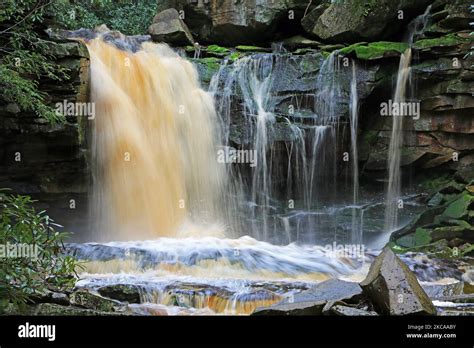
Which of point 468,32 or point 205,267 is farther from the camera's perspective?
point 468,32

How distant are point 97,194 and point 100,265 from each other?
291cm

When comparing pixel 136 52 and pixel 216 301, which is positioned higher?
pixel 136 52

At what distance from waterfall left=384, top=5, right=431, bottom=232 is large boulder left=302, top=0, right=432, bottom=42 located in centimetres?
44

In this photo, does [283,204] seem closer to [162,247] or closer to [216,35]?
[162,247]

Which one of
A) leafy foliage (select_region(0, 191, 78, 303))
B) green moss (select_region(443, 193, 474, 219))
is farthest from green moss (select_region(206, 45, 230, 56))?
leafy foliage (select_region(0, 191, 78, 303))

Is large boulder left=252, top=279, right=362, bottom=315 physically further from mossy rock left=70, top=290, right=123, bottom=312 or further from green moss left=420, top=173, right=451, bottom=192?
green moss left=420, top=173, right=451, bottom=192

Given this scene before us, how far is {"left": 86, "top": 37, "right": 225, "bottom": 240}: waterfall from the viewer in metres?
11.4

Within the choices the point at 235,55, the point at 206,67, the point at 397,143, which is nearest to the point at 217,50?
the point at 235,55

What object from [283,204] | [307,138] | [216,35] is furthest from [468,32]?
[216,35]

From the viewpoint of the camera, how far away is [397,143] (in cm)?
1283

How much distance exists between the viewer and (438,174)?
12625 millimetres

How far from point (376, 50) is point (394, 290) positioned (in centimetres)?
856

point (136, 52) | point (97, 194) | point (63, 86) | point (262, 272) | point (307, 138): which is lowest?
point (262, 272)

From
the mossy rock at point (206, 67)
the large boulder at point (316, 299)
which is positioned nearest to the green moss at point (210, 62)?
the mossy rock at point (206, 67)
